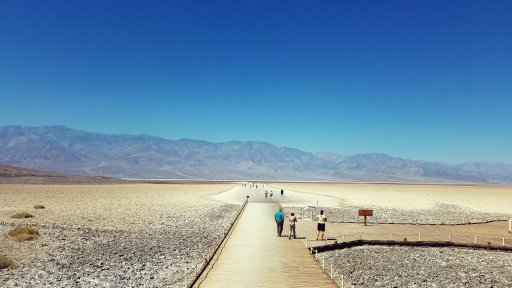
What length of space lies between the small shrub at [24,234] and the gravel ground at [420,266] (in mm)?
16417

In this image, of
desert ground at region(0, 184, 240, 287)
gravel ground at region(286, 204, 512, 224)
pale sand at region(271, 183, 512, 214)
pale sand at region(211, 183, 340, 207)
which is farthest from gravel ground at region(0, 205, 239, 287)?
pale sand at region(271, 183, 512, 214)

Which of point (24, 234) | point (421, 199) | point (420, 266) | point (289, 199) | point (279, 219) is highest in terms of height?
point (279, 219)

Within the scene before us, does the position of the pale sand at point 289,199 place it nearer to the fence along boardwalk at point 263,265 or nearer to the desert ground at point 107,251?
the desert ground at point 107,251

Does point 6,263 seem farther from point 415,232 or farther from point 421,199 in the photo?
point 421,199

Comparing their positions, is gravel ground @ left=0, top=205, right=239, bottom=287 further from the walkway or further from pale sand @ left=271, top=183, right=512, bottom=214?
pale sand @ left=271, top=183, right=512, bottom=214

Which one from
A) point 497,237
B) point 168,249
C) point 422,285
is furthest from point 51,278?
point 497,237

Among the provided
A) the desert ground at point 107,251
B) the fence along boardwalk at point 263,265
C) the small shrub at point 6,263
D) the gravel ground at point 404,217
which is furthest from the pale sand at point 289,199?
the small shrub at point 6,263

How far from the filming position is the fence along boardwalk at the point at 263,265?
50.1 ft

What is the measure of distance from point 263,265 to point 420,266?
8.54 meters

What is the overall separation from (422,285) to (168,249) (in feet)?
43.9

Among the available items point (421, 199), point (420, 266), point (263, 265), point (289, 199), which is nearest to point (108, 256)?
point (263, 265)

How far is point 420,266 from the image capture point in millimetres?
20953

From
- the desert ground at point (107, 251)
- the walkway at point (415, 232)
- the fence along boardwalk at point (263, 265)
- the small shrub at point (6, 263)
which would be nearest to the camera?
the fence along boardwalk at point (263, 265)

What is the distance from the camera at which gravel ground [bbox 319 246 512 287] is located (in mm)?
18484
